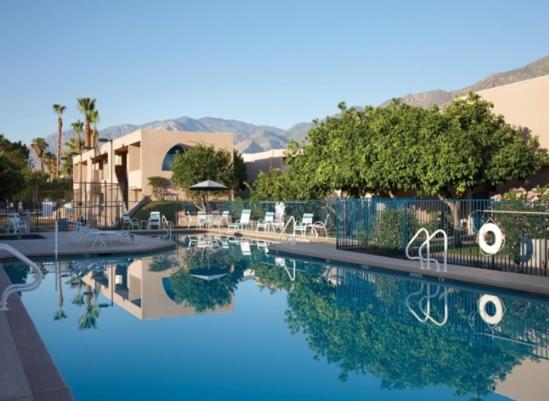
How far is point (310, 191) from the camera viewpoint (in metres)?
25.5

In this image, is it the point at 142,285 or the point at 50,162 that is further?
the point at 50,162

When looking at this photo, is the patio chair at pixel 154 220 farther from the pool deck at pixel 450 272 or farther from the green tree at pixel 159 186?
the pool deck at pixel 450 272

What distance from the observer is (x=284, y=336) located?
8.38 meters

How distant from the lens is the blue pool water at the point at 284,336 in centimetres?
617

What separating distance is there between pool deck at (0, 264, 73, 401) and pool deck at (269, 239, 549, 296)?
8257 mm

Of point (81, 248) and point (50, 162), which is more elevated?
point (50, 162)

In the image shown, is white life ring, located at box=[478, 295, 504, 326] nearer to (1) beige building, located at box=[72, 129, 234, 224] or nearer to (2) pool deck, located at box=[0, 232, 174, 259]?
(2) pool deck, located at box=[0, 232, 174, 259]

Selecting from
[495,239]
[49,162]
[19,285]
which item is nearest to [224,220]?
[495,239]

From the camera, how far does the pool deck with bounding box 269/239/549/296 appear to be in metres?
10.6

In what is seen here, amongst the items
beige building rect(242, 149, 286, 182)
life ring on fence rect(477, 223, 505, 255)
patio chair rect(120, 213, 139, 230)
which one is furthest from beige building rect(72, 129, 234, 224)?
life ring on fence rect(477, 223, 505, 255)

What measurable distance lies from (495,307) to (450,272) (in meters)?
Answer: 2.37

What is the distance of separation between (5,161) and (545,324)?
92.2ft

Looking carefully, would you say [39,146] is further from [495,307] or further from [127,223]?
[495,307]

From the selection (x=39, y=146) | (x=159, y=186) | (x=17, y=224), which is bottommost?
(x=17, y=224)
